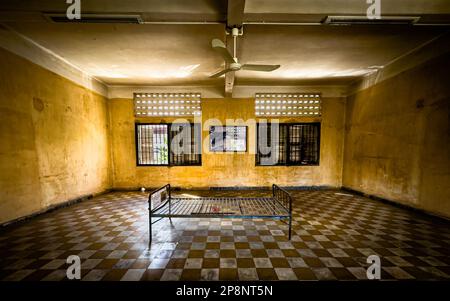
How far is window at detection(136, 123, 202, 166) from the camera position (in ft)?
21.9

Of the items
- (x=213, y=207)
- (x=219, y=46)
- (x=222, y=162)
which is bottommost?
(x=213, y=207)

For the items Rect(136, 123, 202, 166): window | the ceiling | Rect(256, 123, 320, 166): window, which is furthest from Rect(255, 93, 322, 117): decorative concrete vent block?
Rect(136, 123, 202, 166): window

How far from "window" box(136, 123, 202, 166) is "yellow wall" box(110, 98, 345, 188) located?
199 mm

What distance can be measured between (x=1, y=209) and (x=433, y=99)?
8.85 m

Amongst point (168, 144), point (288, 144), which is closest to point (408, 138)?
point (288, 144)

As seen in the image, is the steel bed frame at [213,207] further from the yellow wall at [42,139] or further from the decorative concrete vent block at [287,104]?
the decorative concrete vent block at [287,104]

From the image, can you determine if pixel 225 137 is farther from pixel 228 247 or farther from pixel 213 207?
pixel 228 247

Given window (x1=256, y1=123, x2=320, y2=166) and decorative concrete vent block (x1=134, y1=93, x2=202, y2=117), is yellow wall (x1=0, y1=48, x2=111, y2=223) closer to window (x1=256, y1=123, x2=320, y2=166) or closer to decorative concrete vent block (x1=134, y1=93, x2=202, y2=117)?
decorative concrete vent block (x1=134, y1=93, x2=202, y2=117)

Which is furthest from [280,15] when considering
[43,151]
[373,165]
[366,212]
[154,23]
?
[43,151]

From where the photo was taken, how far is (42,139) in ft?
13.6

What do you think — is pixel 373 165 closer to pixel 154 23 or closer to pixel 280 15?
pixel 280 15

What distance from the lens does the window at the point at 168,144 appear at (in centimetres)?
668

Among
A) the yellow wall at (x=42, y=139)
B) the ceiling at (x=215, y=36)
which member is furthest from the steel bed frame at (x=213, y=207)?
the ceiling at (x=215, y=36)

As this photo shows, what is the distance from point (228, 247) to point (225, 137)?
4.29 meters
